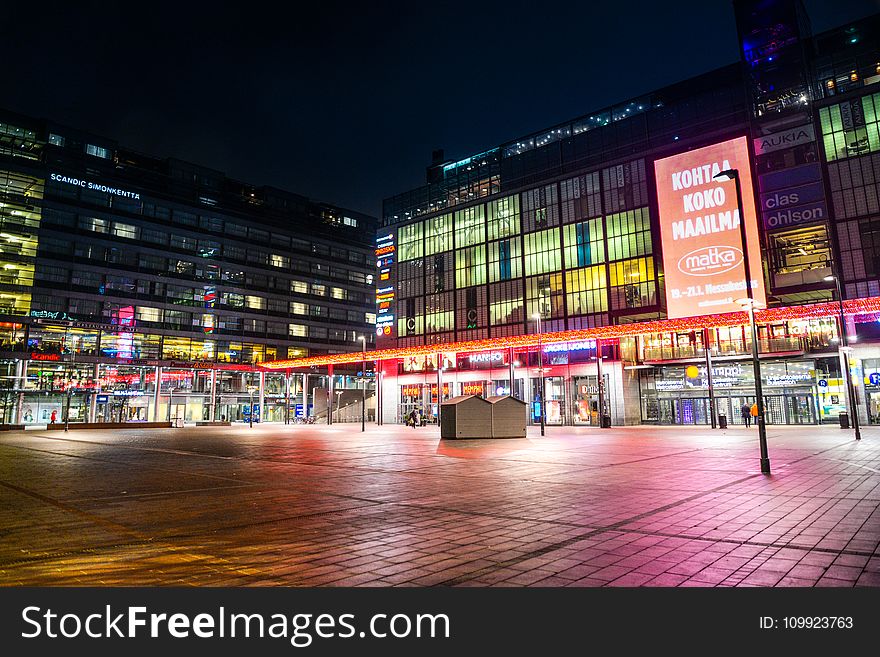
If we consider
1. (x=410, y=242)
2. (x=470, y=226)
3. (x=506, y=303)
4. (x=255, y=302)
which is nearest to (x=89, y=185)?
(x=255, y=302)

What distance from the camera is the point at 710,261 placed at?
46000 millimetres

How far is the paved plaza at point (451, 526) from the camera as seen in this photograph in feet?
17.3

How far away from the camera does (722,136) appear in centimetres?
5091

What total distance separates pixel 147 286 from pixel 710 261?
71.0m

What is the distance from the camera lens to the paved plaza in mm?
5266

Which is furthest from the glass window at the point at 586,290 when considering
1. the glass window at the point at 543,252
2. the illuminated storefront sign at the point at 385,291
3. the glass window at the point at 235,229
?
the glass window at the point at 235,229

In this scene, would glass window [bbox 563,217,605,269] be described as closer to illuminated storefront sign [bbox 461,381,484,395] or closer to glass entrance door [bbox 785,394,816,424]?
illuminated storefront sign [bbox 461,381,484,395]

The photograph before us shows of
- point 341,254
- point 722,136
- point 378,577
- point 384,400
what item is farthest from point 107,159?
point 378,577

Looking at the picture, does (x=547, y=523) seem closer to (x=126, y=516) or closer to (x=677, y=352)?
(x=126, y=516)

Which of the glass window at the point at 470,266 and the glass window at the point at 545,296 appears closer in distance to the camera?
the glass window at the point at 545,296

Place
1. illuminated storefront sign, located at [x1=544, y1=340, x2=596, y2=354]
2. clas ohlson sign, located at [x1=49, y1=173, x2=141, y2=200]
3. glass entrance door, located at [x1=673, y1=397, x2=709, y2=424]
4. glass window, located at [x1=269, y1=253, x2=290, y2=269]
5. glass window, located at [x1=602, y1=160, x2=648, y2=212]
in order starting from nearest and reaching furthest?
glass entrance door, located at [x1=673, y1=397, x2=709, y2=424]
illuminated storefront sign, located at [x1=544, y1=340, x2=596, y2=354]
glass window, located at [x1=602, y1=160, x2=648, y2=212]
clas ohlson sign, located at [x1=49, y1=173, x2=141, y2=200]
glass window, located at [x1=269, y1=253, x2=290, y2=269]

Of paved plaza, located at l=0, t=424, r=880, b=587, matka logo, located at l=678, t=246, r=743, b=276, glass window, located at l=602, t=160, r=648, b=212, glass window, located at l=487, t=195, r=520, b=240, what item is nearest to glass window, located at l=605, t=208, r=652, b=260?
glass window, located at l=602, t=160, r=648, b=212

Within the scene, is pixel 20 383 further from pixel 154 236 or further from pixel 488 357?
pixel 488 357

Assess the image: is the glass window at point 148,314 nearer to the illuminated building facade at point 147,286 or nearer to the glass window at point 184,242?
the illuminated building facade at point 147,286
